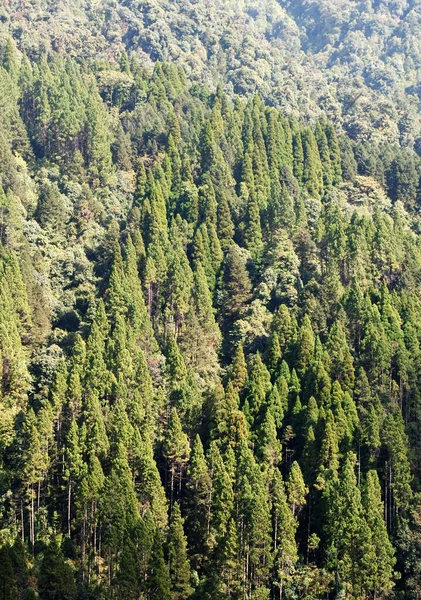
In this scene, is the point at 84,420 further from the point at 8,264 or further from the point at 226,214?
the point at 226,214

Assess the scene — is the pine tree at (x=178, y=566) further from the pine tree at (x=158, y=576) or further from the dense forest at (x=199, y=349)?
the pine tree at (x=158, y=576)

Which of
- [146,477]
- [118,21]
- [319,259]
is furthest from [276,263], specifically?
[118,21]

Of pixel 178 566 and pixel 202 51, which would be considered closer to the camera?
pixel 178 566

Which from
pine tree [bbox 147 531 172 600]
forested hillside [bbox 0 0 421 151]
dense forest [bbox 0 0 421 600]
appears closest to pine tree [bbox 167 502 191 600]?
dense forest [bbox 0 0 421 600]

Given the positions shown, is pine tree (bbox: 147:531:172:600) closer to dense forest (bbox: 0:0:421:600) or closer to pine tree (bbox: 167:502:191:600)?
dense forest (bbox: 0:0:421:600)

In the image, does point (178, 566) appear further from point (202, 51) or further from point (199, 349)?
point (202, 51)

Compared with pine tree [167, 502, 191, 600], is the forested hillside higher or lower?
higher

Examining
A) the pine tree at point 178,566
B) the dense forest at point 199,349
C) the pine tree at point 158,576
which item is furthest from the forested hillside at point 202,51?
the pine tree at point 158,576

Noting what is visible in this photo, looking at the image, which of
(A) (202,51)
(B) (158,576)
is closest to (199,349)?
(B) (158,576)
